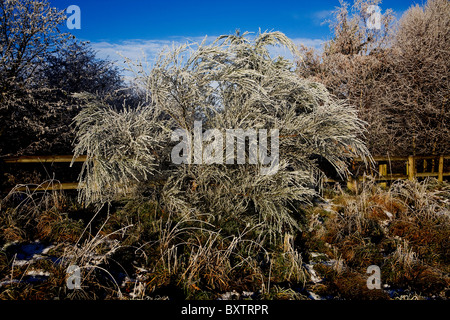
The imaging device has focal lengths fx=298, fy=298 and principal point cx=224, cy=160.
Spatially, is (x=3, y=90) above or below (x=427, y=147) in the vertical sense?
above

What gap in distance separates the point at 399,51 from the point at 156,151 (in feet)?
32.9

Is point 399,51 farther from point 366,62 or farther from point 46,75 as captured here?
point 46,75

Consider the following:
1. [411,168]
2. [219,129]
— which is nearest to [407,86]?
[411,168]

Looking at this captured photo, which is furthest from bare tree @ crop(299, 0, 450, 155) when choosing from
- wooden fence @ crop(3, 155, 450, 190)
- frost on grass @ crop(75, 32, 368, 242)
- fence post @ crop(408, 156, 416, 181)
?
frost on grass @ crop(75, 32, 368, 242)

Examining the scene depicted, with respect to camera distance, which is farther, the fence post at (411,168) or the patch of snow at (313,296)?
the fence post at (411,168)

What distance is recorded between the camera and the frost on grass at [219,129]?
156 inches

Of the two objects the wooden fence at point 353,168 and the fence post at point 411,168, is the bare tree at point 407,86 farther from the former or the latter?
the fence post at point 411,168

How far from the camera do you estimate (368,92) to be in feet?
35.6

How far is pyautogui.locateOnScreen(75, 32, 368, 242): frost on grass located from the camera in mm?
3955

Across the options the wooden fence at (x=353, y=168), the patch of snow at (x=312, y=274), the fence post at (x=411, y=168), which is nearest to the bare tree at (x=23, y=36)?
the wooden fence at (x=353, y=168)

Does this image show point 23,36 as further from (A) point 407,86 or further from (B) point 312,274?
(A) point 407,86
